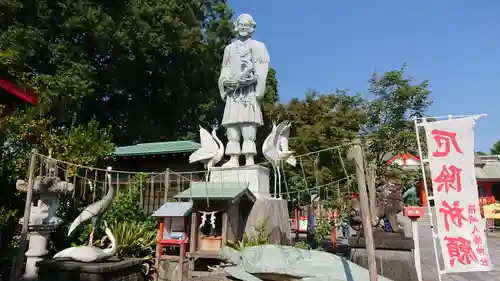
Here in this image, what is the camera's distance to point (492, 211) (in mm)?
18734

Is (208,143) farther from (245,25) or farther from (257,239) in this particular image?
(245,25)

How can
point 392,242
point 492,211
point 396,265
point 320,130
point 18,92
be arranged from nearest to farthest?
point 396,265 < point 392,242 < point 18,92 < point 320,130 < point 492,211

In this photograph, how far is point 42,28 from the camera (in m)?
16.6

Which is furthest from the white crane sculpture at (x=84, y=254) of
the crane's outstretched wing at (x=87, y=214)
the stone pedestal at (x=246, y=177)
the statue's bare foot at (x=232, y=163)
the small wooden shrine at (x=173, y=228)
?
the statue's bare foot at (x=232, y=163)

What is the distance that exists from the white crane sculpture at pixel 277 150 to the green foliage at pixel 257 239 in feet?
3.58

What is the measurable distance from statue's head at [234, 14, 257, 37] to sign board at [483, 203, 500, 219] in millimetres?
16603

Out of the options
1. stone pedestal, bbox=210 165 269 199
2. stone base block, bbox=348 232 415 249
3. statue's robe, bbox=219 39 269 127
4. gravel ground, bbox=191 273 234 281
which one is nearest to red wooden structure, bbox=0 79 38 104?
statue's robe, bbox=219 39 269 127

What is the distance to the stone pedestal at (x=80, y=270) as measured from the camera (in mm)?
6605

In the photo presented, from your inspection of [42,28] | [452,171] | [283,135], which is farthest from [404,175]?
[42,28]

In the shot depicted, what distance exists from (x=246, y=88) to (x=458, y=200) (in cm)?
589

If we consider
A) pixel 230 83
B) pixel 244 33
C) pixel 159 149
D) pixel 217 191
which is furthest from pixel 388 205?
pixel 159 149

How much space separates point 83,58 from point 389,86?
47.7ft

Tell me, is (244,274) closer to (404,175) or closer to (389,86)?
(404,175)

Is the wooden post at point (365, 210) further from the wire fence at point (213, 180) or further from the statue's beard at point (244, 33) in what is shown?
the statue's beard at point (244, 33)
